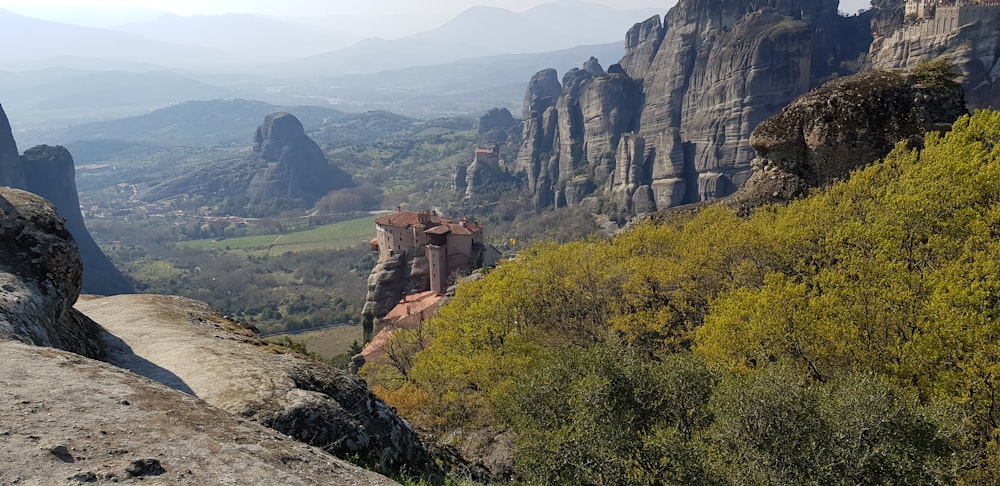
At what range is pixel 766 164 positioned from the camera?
3331cm

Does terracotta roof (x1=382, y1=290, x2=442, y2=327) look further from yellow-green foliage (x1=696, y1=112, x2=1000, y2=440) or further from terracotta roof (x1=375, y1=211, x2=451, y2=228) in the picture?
yellow-green foliage (x1=696, y1=112, x2=1000, y2=440)

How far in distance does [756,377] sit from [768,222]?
13.8 meters

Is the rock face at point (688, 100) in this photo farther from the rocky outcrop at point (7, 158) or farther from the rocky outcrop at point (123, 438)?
the rocky outcrop at point (7, 158)

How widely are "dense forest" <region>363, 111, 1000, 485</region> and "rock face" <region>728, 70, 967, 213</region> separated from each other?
14.0ft

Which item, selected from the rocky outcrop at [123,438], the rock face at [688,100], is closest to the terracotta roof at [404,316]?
the rocky outcrop at [123,438]

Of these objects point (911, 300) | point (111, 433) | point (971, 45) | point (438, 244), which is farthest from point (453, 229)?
point (971, 45)

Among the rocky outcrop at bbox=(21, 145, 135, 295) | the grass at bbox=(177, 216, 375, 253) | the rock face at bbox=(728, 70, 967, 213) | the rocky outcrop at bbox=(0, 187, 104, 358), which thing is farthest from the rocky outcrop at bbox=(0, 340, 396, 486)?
the grass at bbox=(177, 216, 375, 253)

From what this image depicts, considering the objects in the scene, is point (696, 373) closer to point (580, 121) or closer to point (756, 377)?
point (756, 377)

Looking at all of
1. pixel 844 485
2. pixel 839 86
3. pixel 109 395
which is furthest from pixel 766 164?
pixel 109 395

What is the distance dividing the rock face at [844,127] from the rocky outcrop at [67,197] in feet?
410

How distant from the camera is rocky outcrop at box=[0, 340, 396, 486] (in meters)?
7.38

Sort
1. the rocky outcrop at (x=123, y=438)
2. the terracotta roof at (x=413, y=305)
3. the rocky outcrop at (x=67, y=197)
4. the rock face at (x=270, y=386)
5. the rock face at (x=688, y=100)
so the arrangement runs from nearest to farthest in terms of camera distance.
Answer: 1. the rocky outcrop at (x=123, y=438)
2. the rock face at (x=270, y=386)
3. the terracotta roof at (x=413, y=305)
4. the rock face at (x=688, y=100)
5. the rocky outcrop at (x=67, y=197)

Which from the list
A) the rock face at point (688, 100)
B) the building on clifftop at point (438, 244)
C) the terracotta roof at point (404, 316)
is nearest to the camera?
the terracotta roof at point (404, 316)

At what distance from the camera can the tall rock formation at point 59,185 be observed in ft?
383
